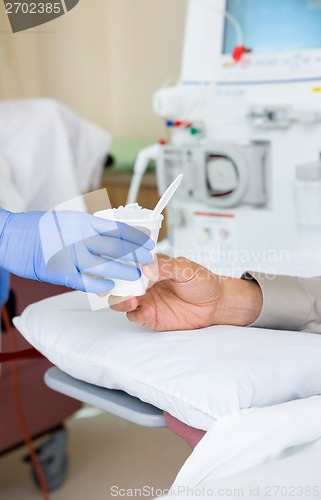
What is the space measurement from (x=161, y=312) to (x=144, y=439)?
3.85 ft

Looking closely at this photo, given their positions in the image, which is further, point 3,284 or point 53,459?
point 53,459

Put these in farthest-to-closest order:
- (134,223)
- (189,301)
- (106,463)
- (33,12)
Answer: (106,463), (33,12), (189,301), (134,223)

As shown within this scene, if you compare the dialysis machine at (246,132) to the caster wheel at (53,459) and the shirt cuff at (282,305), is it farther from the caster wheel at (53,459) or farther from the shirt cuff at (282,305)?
the caster wheel at (53,459)

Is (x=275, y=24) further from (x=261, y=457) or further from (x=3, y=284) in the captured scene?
(x=261, y=457)

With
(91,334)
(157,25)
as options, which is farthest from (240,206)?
(157,25)

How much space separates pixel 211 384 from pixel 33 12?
0.89 meters

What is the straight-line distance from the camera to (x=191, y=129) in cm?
199

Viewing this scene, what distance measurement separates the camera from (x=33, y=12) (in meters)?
1.36

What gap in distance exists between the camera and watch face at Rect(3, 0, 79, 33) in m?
1.37

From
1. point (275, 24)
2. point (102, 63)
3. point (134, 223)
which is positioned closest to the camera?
point (134, 223)

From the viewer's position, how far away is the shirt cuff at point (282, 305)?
1.11 m

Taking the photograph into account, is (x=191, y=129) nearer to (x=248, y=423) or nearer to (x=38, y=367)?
(x=38, y=367)

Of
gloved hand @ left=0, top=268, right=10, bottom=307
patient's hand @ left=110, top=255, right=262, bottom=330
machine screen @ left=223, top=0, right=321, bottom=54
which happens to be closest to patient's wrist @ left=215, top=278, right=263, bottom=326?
patient's hand @ left=110, top=255, right=262, bottom=330

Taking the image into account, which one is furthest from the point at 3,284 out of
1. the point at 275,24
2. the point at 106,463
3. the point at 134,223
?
the point at 275,24
